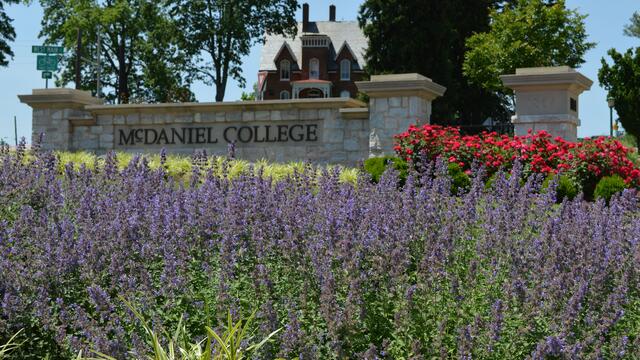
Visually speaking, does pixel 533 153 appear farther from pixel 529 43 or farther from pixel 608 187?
pixel 529 43

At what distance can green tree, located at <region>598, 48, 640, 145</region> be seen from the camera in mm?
30375

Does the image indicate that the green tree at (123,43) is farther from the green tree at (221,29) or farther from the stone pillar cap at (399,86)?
the stone pillar cap at (399,86)

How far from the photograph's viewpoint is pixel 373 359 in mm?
3479

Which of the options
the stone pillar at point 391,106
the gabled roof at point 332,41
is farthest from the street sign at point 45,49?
the gabled roof at point 332,41

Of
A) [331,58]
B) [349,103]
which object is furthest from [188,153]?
[331,58]

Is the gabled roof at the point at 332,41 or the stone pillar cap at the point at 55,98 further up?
the gabled roof at the point at 332,41

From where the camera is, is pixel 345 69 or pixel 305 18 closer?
pixel 345 69

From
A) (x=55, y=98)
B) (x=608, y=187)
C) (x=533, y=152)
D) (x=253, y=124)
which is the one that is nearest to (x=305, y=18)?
(x=55, y=98)

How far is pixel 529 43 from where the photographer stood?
34.8 m

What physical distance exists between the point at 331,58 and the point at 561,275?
205 feet

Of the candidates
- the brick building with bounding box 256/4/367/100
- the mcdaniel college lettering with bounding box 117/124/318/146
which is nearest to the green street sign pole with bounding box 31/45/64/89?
the mcdaniel college lettering with bounding box 117/124/318/146

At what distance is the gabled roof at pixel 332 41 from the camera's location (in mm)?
A: 65625

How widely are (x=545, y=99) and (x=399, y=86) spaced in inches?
102

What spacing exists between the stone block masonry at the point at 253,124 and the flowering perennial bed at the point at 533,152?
92cm
